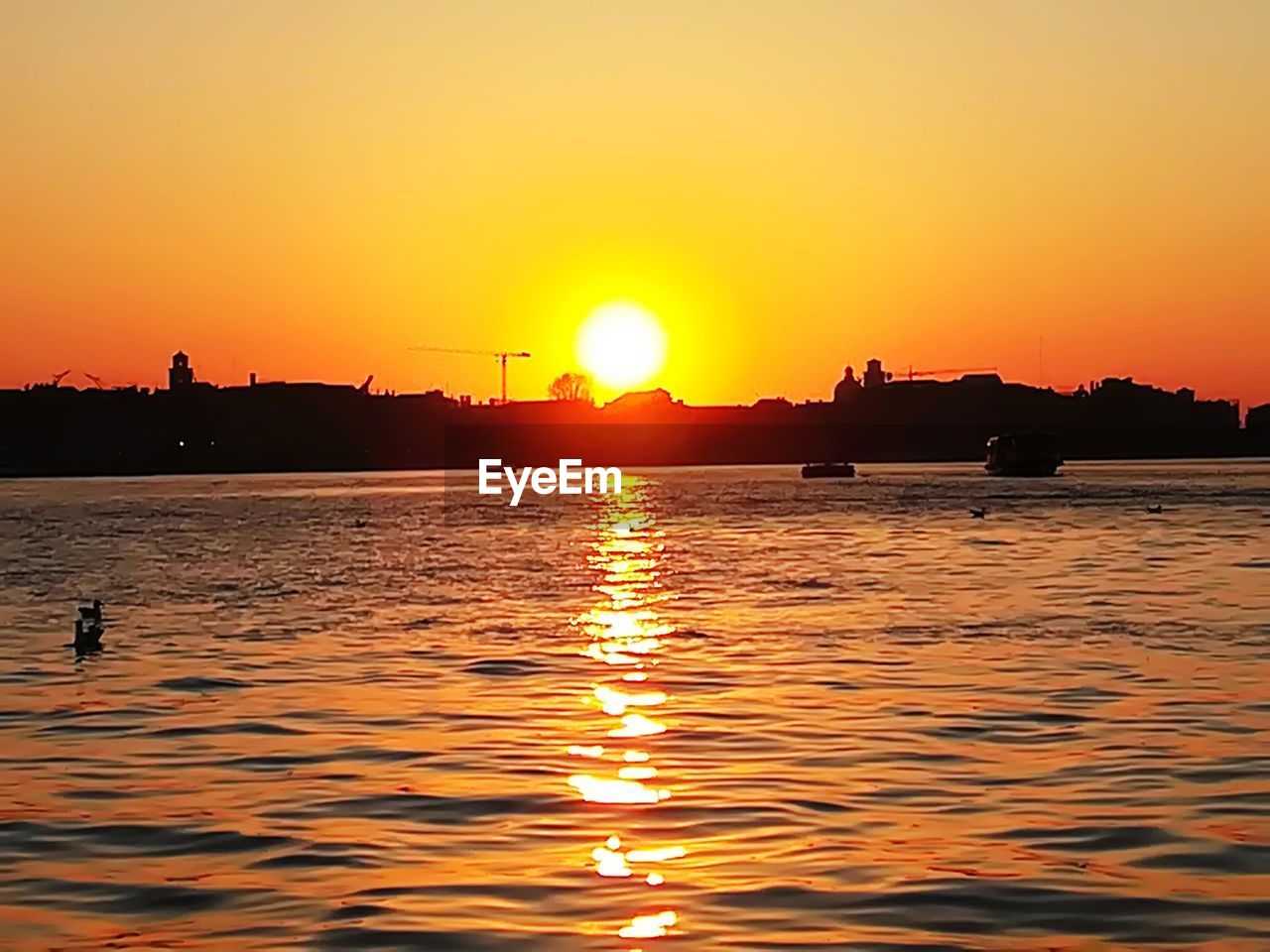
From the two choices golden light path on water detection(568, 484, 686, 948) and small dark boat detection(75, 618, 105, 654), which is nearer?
golden light path on water detection(568, 484, 686, 948)

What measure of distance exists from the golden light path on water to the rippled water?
0.07m

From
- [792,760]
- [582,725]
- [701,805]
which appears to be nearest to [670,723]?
[582,725]

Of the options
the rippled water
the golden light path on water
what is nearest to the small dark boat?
the rippled water

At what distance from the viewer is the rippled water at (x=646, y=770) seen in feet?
48.2

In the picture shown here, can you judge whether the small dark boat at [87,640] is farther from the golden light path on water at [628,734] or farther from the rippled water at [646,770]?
the golden light path on water at [628,734]

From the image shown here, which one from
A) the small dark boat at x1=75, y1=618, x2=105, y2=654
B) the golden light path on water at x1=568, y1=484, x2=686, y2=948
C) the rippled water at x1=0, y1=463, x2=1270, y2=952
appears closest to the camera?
the rippled water at x1=0, y1=463, x2=1270, y2=952

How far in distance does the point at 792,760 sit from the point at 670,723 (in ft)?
12.2

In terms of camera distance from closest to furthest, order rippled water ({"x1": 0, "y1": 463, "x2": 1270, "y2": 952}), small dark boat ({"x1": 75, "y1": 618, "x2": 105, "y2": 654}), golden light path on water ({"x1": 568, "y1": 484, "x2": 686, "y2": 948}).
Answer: rippled water ({"x1": 0, "y1": 463, "x2": 1270, "y2": 952})
golden light path on water ({"x1": 568, "y1": 484, "x2": 686, "y2": 948})
small dark boat ({"x1": 75, "y1": 618, "x2": 105, "y2": 654})

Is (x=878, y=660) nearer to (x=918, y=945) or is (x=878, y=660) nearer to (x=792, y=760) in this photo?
(x=792, y=760)

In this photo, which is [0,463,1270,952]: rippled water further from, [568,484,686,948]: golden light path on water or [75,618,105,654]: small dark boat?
[75,618,105,654]: small dark boat

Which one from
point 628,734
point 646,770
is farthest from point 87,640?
point 646,770

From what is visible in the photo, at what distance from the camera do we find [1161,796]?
19094mm

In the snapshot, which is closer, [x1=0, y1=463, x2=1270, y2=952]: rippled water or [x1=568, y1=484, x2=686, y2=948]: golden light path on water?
[x1=0, y1=463, x2=1270, y2=952]: rippled water

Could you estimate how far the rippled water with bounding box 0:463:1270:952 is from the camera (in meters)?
14.7
